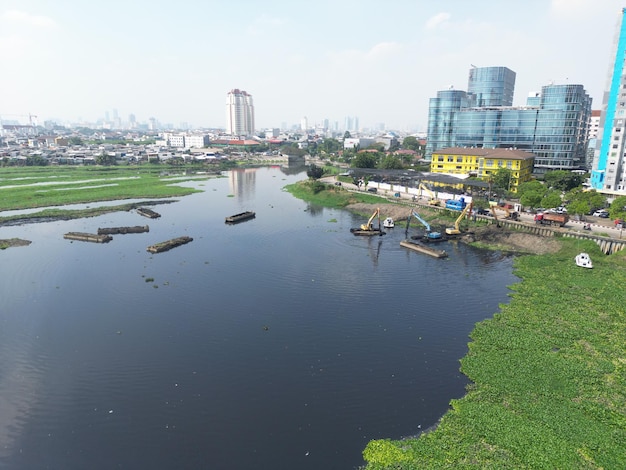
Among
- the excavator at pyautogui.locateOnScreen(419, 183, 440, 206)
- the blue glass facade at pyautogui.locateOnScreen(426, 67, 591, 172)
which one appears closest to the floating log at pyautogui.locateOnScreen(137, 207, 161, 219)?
the excavator at pyautogui.locateOnScreen(419, 183, 440, 206)

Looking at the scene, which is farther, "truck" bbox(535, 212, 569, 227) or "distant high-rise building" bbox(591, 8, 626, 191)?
"distant high-rise building" bbox(591, 8, 626, 191)

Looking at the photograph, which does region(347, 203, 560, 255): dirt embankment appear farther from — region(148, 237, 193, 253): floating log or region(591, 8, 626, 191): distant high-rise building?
region(148, 237, 193, 253): floating log

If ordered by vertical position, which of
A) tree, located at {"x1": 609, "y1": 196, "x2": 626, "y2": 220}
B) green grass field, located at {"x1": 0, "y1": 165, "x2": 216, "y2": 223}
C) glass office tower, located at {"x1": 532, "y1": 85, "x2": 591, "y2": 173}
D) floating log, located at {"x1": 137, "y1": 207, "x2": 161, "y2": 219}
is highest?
glass office tower, located at {"x1": 532, "y1": 85, "x2": 591, "y2": 173}

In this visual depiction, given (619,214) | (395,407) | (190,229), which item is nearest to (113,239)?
(190,229)

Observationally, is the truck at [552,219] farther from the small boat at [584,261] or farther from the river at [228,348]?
the river at [228,348]

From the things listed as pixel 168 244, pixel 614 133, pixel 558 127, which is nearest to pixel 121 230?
pixel 168 244

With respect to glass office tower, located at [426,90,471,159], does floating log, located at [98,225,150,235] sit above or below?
below

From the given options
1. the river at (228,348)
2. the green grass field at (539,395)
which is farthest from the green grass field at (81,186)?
the green grass field at (539,395)
